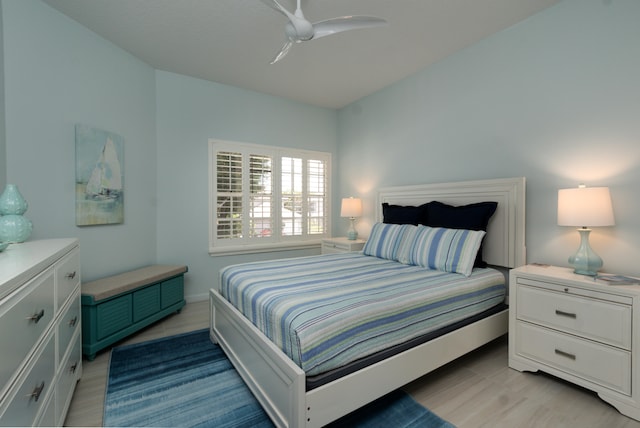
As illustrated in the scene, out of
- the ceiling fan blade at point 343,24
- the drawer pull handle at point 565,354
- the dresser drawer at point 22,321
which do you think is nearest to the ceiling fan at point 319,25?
the ceiling fan blade at point 343,24

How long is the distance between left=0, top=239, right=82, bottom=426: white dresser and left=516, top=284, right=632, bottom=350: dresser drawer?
274cm

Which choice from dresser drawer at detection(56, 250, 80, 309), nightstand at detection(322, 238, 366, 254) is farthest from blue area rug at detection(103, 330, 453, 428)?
nightstand at detection(322, 238, 366, 254)

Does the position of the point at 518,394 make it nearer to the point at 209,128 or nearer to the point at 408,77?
the point at 408,77

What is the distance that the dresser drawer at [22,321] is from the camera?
851 mm

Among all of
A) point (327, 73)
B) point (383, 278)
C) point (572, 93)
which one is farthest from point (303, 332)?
point (327, 73)

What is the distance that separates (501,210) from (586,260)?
0.78m

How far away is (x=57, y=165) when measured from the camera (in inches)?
95.0

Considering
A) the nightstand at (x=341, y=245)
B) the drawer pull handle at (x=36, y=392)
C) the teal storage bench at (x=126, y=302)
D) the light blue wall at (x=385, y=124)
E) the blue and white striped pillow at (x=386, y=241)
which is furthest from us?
the nightstand at (x=341, y=245)

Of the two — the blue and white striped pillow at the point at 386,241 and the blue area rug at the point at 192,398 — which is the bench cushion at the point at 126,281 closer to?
the blue area rug at the point at 192,398

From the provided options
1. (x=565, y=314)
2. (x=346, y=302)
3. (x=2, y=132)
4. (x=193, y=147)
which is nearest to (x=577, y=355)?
(x=565, y=314)

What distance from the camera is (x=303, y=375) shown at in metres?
1.32

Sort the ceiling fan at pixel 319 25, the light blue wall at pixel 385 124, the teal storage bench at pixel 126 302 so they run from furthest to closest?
the teal storage bench at pixel 126 302, the light blue wall at pixel 385 124, the ceiling fan at pixel 319 25

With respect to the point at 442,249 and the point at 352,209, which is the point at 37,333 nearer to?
the point at 442,249

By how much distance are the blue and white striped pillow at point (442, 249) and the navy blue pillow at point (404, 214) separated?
323mm
